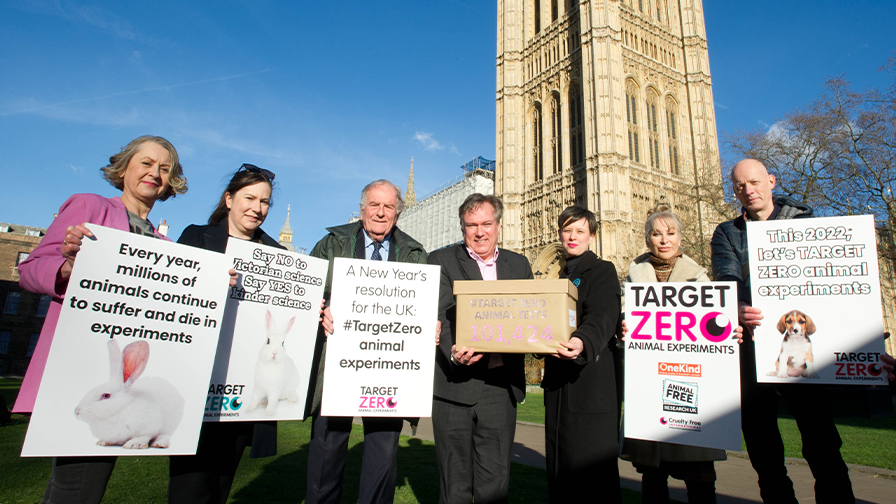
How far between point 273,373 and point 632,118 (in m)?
34.7

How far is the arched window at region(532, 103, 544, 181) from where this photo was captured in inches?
1415

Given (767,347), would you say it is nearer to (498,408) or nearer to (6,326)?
(498,408)

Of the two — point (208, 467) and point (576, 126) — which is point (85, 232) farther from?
point (576, 126)

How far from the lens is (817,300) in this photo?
10.2 ft

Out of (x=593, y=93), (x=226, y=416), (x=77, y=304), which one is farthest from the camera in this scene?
(x=593, y=93)

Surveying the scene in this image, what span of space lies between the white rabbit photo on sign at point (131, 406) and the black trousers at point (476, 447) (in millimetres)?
1585

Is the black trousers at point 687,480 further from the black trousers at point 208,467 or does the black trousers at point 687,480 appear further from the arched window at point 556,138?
the arched window at point 556,138

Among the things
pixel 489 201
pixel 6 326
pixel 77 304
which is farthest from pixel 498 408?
pixel 6 326

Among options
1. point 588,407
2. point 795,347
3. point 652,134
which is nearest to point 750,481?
point 795,347

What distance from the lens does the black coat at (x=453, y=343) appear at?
326 centimetres

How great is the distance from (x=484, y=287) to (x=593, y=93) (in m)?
31.9

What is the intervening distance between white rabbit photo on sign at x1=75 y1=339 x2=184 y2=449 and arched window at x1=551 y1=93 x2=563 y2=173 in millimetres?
33679

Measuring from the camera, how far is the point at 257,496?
16.4 ft

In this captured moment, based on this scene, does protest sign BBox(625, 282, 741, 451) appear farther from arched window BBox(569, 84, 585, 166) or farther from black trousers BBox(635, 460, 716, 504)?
arched window BBox(569, 84, 585, 166)
